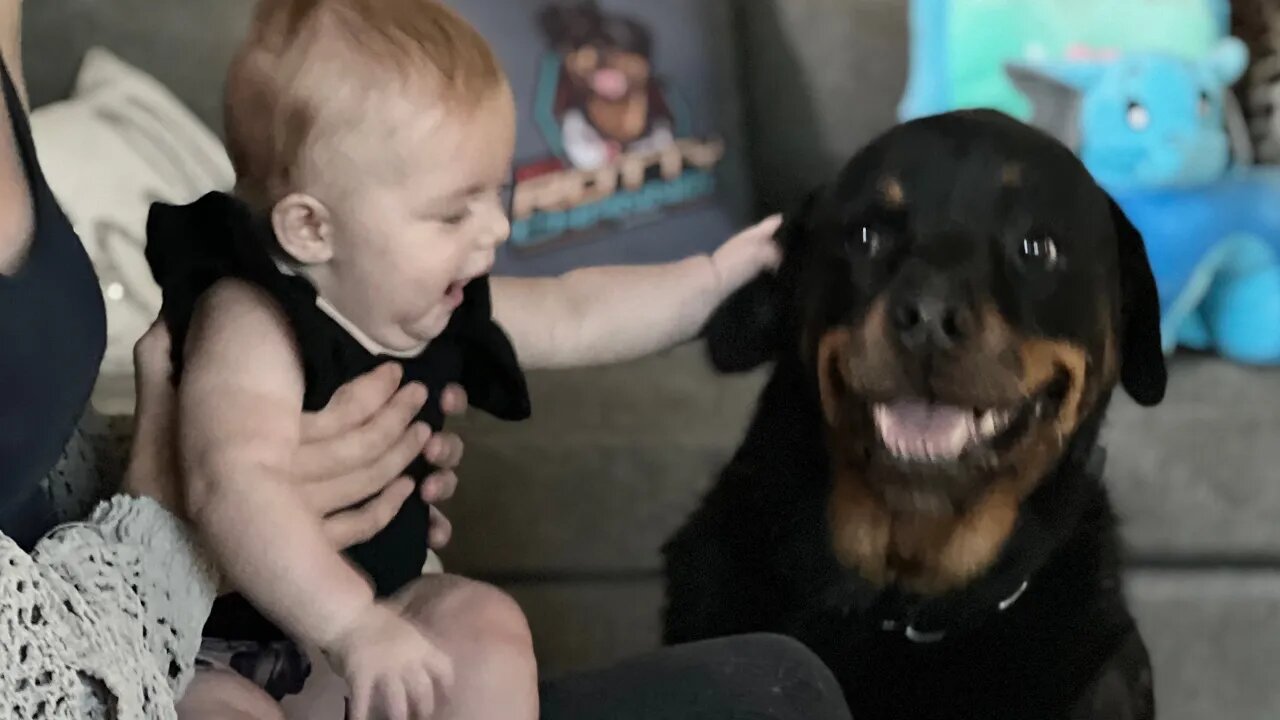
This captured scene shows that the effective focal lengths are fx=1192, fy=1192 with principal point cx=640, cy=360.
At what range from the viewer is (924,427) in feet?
3.36

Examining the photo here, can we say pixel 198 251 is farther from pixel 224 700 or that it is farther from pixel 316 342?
pixel 224 700

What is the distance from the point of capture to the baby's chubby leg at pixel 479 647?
2.51 ft

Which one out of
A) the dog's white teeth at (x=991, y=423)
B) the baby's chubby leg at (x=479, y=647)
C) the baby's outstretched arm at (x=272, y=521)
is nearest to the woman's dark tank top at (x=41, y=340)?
the baby's outstretched arm at (x=272, y=521)

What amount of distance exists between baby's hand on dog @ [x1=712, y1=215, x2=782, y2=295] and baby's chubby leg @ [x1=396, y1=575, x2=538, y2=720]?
365 millimetres

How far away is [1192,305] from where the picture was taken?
5.26ft

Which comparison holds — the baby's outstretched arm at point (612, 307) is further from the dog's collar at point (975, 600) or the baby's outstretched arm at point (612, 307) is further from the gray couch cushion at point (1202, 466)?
the gray couch cushion at point (1202, 466)

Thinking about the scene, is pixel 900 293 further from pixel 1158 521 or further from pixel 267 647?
pixel 1158 521

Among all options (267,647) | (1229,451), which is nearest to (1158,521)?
(1229,451)

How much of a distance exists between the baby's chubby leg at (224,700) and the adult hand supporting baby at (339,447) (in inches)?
4.4

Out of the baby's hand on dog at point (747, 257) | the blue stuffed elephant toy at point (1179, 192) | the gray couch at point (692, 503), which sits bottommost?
the gray couch at point (692, 503)

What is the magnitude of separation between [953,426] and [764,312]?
8.1 inches

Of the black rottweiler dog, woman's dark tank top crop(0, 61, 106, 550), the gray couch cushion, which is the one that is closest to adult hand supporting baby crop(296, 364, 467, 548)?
woman's dark tank top crop(0, 61, 106, 550)

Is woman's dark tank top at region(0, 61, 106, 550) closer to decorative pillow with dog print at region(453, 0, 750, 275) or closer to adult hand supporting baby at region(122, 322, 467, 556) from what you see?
adult hand supporting baby at region(122, 322, 467, 556)

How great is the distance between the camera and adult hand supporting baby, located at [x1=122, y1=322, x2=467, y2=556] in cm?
82
